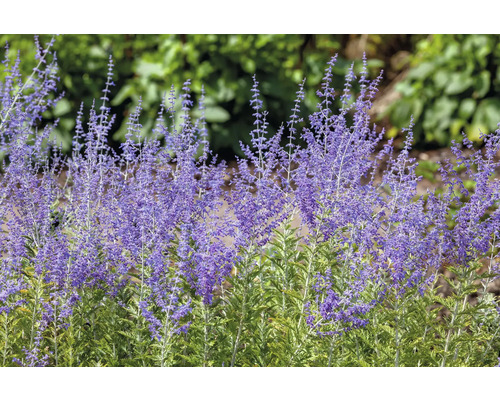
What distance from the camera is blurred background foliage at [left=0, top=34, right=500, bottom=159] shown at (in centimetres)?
617

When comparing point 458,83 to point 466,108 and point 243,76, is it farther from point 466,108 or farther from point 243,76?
point 243,76

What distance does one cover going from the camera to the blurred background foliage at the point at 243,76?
6.17 m

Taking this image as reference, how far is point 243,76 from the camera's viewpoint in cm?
627

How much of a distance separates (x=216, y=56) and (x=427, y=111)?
2.13m

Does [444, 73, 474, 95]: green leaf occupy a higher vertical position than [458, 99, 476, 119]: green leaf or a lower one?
higher

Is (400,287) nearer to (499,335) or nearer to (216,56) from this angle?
(499,335)

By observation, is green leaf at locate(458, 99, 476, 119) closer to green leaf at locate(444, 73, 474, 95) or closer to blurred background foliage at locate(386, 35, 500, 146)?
blurred background foliage at locate(386, 35, 500, 146)

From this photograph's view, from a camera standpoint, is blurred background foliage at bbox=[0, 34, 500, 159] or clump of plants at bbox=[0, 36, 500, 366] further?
blurred background foliage at bbox=[0, 34, 500, 159]

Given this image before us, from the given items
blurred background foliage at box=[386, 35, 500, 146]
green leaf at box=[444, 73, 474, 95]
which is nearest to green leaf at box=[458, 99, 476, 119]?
blurred background foliage at box=[386, 35, 500, 146]

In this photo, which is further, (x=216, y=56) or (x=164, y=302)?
(x=216, y=56)

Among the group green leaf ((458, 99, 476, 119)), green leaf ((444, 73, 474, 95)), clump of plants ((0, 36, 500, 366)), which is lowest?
clump of plants ((0, 36, 500, 366))

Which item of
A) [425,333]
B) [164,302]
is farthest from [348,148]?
[164,302]

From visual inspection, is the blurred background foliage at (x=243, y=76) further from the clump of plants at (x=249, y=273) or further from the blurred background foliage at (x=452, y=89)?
the clump of plants at (x=249, y=273)
